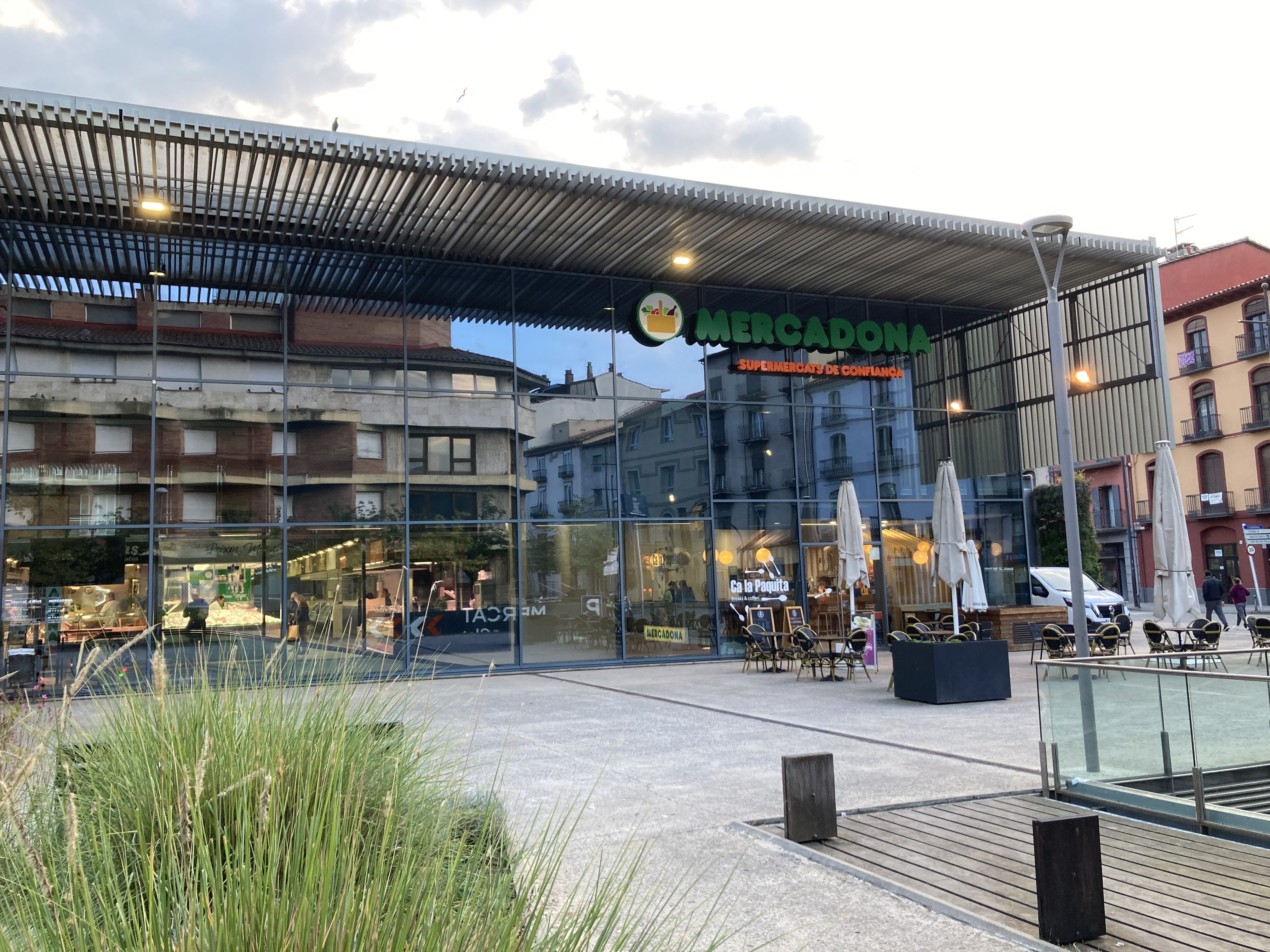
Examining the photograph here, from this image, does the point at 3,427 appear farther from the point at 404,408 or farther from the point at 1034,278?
the point at 1034,278

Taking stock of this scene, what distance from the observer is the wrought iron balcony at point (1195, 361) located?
40531 mm

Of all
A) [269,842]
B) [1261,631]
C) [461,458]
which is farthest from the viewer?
[461,458]

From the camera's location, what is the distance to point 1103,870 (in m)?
4.71

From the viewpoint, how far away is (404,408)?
15.5 metres

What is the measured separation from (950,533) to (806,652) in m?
2.82

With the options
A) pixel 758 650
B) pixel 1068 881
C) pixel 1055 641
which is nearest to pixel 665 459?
pixel 758 650

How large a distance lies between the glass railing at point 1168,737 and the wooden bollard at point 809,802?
182 centimetres

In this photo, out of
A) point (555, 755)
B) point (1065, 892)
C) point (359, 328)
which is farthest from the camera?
point (359, 328)

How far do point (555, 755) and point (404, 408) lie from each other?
868 centimetres

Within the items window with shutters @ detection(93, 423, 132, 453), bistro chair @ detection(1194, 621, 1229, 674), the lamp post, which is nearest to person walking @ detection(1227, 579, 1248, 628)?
bistro chair @ detection(1194, 621, 1229, 674)

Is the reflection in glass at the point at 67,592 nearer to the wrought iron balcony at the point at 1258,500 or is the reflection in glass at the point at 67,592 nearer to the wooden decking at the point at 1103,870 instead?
the wooden decking at the point at 1103,870

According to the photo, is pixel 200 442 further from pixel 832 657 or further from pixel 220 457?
pixel 832 657

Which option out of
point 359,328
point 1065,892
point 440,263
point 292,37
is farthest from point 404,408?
point 1065,892

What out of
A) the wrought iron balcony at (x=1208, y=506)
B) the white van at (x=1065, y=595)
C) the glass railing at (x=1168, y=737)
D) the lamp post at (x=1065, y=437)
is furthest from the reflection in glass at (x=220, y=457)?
the wrought iron balcony at (x=1208, y=506)
